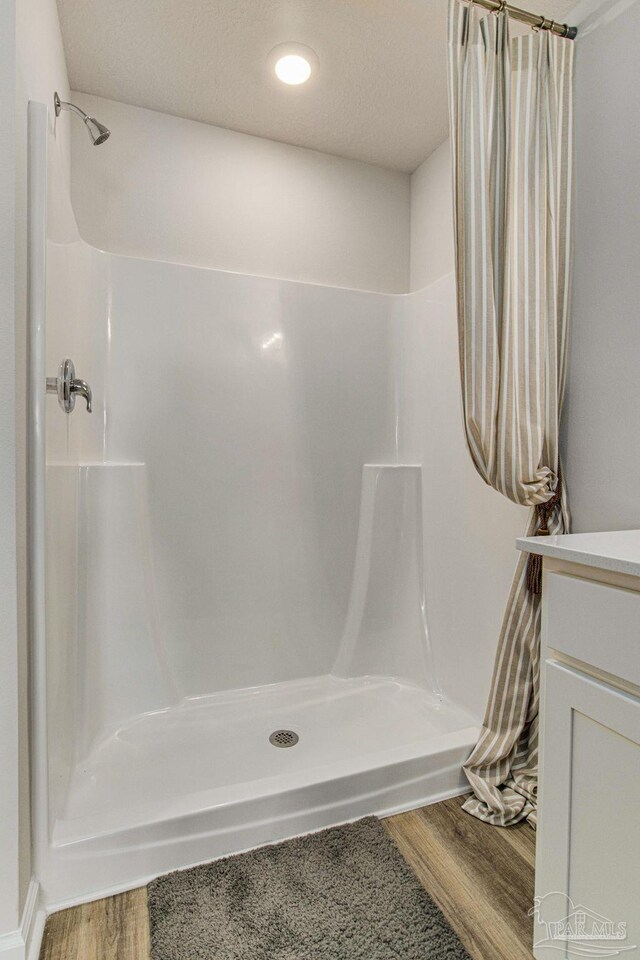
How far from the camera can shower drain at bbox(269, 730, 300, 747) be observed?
→ 1.67 meters

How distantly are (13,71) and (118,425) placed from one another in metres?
1.07

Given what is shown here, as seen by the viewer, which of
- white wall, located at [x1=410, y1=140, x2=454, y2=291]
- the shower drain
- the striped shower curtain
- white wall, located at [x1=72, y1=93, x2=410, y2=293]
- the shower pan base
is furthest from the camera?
white wall, located at [x1=410, y1=140, x2=454, y2=291]

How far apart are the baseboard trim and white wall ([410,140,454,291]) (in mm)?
2348

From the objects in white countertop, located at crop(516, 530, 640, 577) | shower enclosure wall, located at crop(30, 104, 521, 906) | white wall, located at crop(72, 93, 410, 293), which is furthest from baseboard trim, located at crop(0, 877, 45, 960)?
white wall, located at crop(72, 93, 410, 293)

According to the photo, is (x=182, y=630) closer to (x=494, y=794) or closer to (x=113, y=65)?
(x=494, y=794)

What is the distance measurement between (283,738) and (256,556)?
0.65 m

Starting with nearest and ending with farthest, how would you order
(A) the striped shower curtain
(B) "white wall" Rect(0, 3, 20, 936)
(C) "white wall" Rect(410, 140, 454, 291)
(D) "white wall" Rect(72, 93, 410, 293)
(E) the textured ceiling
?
(B) "white wall" Rect(0, 3, 20, 936)
(A) the striped shower curtain
(E) the textured ceiling
(D) "white wall" Rect(72, 93, 410, 293)
(C) "white wall" Rect(410, 140, 454, 291)

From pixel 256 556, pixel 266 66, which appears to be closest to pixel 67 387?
pixel 256 556

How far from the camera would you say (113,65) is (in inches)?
70.0

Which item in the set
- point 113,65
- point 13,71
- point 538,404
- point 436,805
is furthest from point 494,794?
point 113,65

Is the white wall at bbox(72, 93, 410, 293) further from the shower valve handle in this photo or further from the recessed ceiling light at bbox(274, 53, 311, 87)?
the shower valve handle

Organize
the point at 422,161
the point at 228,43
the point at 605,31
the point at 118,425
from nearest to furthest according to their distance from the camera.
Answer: the point at 605,31 → the point at 228,43 → the point at 118,425 → the point at 422,161

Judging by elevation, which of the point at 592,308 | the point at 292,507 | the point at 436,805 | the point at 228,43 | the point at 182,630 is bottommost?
the point at 436,805

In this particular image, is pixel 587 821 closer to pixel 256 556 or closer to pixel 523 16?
pixel 256 556
